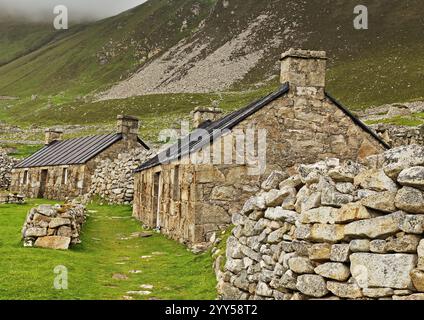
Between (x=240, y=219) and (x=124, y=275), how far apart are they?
3.67 meters

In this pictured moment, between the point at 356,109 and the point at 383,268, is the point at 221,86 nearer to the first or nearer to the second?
the point at 356,109

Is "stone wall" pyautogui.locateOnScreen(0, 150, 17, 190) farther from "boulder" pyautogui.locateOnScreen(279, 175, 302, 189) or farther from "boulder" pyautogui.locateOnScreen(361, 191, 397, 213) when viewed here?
"boulder" pyautogui.locateOnScreen(361, 191, 397, 213)

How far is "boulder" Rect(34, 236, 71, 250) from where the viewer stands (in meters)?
14.5

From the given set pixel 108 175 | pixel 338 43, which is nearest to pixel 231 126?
pixel 108 175

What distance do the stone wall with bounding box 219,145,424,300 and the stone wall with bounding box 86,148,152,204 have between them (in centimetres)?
2190

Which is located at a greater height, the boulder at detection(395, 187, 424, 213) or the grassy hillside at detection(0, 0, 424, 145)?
the grassy hillside at detection(0, 0, 424, 145)

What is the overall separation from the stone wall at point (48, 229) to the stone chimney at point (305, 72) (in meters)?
8.33

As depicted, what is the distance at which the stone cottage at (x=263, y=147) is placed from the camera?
1548 cm

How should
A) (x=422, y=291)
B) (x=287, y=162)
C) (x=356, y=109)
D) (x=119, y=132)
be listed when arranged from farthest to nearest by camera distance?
1. (x=356, y=109)
2. (x=119, y=132)
3. (x=287, y=162)
4. (x=422, y=291)

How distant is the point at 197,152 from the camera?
1548cm

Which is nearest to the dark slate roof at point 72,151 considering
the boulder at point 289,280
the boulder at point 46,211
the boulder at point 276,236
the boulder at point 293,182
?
the boulder at point 46,211

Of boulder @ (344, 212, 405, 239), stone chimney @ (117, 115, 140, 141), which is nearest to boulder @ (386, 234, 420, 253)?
boulder @ (344, 212, 405, 239)

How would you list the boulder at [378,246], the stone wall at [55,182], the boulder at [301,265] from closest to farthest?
1. the boulder at [378,246]
2. the boulder at [301,265]
3. the stone wall at [55,182]

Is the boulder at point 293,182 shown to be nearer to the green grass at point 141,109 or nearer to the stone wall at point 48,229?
the stone wall at point 48,229
